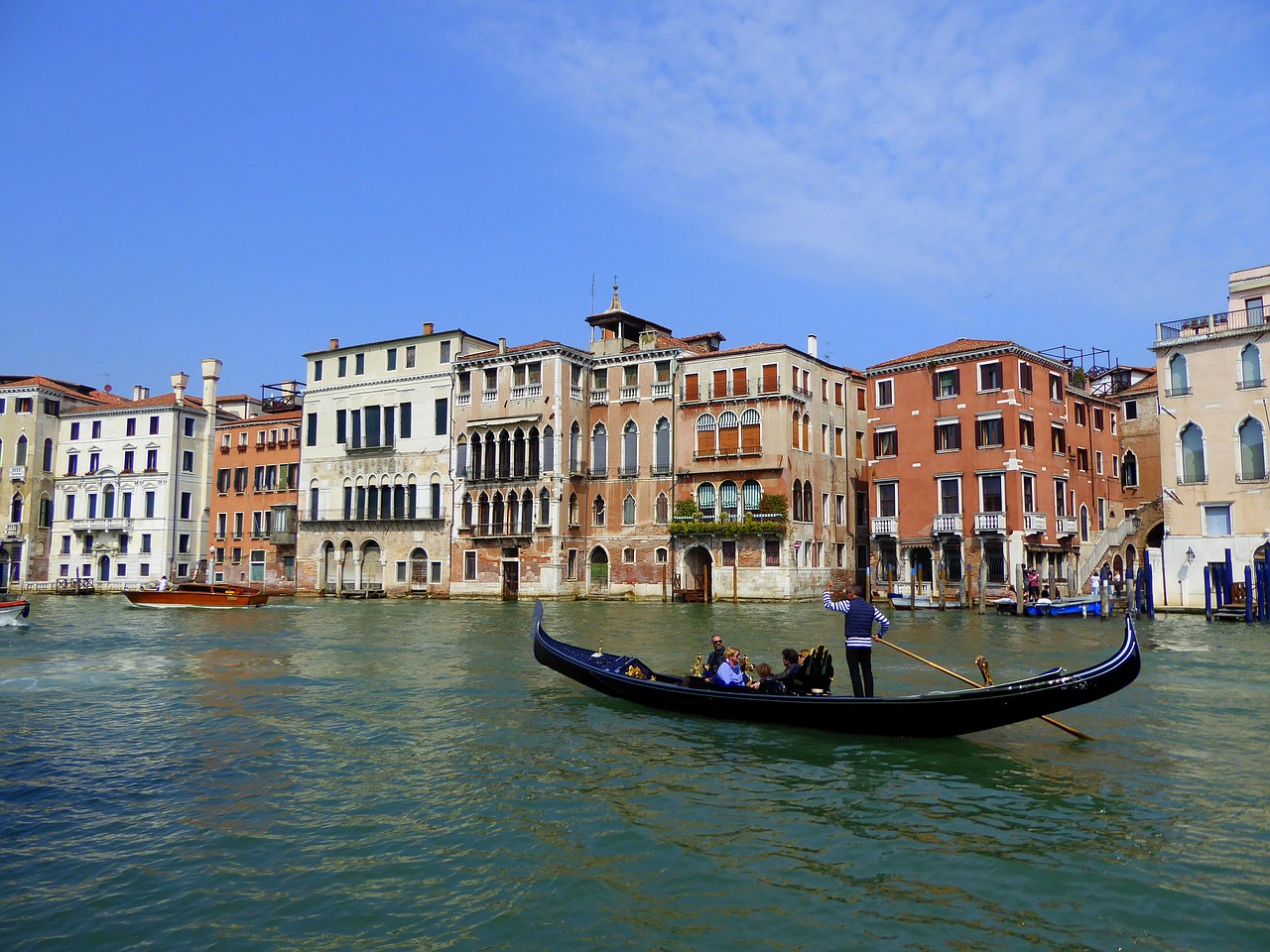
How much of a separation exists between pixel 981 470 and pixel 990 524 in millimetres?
1789

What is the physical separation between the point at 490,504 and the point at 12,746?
29.3 meters

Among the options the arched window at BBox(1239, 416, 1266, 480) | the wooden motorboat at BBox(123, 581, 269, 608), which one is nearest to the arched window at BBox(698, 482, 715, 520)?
the wooden motorboat at BBox(123, 581, 269, 608)

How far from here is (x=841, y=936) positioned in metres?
5.48

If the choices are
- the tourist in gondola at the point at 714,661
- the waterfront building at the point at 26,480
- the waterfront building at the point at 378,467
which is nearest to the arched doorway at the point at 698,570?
the waterfront building at the point at 378,467

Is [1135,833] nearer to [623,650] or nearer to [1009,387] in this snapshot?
[623,650]

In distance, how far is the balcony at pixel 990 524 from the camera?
31938 millimetres

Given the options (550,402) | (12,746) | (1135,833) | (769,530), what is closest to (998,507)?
(769,530)

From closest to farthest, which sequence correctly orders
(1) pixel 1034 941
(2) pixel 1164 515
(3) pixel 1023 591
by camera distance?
(1) pixel 1034 941, (2) pixel 1164 515, (3) pixel 1023 591

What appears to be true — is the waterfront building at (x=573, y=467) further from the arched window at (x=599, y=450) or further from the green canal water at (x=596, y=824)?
the green canal water at (x=596, y=824)

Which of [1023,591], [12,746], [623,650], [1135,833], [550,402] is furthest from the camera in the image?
[550,402]

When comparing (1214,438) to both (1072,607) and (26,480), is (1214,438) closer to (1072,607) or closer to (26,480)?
(1072,607)

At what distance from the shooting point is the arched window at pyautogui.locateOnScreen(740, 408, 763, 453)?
34.8m

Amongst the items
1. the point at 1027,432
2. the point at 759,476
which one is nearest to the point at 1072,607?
the point at 1027,432

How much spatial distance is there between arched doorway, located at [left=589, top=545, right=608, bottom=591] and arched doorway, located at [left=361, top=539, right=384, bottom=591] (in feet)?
31.6
